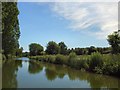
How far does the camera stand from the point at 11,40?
4938cm

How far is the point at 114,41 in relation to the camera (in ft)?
120

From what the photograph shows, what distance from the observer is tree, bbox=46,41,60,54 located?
3172 inches

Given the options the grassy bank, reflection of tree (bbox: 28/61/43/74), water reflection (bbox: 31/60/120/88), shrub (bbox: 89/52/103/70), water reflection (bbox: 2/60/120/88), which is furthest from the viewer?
reflection of tree (bbox: 28/61/43/74)

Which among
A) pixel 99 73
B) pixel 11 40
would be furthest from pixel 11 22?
pixel 99 73

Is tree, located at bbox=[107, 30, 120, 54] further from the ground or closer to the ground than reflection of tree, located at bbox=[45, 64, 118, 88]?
further from the ground

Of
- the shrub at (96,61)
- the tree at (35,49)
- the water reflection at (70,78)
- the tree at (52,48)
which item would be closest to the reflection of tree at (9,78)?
the water reflection at (70,78)

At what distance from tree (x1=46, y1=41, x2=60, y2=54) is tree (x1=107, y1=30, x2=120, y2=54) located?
144ft

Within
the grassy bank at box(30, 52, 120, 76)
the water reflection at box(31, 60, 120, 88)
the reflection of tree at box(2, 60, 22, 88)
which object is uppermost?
the grassy bank at box(30, 52, 120, 76)

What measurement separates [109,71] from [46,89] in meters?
9.20

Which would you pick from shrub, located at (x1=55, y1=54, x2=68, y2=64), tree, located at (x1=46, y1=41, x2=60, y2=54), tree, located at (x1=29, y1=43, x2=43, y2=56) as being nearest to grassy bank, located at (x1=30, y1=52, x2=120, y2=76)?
shrub, located at (x1=55, y1=54, x2=68, y2=64)

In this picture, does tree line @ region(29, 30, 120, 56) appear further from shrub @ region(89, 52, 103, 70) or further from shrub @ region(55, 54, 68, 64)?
shrub @ region(89, 52, 103, 70)

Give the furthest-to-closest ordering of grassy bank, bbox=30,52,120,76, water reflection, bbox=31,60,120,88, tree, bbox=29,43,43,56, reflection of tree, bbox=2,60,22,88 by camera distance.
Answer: tree, bbox=29,43,43,56, grassy bank, bbox=30,52,120,76, water reflection, bbox=31,60,120,88, reflection of tree, bbox=2,60,22,88

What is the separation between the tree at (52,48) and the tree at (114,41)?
43.8 meters

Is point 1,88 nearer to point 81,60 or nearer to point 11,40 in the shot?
point 81,60
